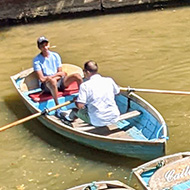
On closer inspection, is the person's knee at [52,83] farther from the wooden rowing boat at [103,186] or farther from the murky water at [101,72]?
the wooden rowing boat at [103,186]

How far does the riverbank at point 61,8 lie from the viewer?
16.0 m

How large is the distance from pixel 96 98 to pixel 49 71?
198 cm

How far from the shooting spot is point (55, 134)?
8.56 m

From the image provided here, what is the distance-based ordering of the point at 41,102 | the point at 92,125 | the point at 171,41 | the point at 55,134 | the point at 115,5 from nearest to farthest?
1. the point at 92,125
2. the point at 55,134
3. the point at 41,102
4. the point at 171,41
5. the point at 115,5

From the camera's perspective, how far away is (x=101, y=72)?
1129cm

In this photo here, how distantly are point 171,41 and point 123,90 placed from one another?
5061 mm

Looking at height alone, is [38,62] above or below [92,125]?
above

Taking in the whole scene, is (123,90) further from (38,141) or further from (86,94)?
(38,141)

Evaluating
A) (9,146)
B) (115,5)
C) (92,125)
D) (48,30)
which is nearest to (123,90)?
(92,125)

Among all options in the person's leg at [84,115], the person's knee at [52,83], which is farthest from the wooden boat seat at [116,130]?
the person's knee at [52,83]

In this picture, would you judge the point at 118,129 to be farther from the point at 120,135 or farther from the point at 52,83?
the point at 52,83

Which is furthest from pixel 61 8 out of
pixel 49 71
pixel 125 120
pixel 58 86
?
pixel 125 120

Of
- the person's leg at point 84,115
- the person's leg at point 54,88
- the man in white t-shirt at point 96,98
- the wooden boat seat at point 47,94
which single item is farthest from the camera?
the wooden boat seat at point 47,94

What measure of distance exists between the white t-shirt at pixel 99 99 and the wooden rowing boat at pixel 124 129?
244mm
